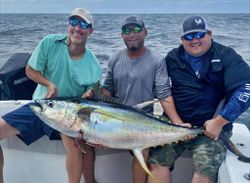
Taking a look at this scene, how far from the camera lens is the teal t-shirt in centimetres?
298

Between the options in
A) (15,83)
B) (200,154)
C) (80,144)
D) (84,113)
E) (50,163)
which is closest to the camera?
(84,113)

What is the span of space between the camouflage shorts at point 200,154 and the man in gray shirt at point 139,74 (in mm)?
239

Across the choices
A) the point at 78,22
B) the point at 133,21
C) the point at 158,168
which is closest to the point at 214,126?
the point at 158,168

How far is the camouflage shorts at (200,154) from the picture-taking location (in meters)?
Answer: 2.46

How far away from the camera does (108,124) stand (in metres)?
2.39

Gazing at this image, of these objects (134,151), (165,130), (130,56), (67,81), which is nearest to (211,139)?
(165,130)

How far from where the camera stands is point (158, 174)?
2.58 m

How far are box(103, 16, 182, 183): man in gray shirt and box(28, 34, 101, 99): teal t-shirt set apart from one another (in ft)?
0.76

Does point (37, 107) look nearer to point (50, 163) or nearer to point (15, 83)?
point (50, 163)

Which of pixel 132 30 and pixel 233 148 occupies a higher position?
pixel 132 30

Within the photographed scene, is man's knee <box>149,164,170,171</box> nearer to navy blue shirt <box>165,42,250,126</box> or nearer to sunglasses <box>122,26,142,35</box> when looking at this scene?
navy blue shirt <box>165,42,250,126</box>

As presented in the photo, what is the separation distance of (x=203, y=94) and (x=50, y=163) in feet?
4.57

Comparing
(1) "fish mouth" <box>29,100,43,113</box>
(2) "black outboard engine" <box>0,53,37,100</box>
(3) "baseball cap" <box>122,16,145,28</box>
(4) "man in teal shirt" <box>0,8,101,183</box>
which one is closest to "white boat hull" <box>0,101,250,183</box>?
(4) "man in teal shirt" <box>0,8,101,183</box>

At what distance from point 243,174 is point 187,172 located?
0.84m
